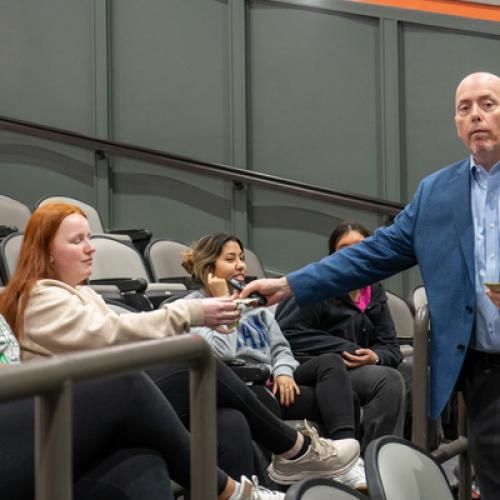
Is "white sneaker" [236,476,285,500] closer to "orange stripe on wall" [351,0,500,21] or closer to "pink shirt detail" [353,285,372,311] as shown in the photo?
"pink shirt detail" [353,285,372,311]

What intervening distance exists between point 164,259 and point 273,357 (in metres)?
1.51

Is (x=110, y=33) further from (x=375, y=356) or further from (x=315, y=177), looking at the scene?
(x=375, y=356)

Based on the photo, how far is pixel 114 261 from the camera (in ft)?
12.8

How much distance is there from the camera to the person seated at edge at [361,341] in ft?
9.93

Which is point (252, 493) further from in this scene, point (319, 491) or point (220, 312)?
point (220, 312)

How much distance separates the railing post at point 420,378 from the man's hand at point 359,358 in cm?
77

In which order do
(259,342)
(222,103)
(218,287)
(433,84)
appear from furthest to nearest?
1. (222,103)
2. (433,84)
3. (259,342)
4. (218,287)

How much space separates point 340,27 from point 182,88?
3.40ft

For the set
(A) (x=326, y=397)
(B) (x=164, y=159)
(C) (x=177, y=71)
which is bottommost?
(A) (x=326, y=397)

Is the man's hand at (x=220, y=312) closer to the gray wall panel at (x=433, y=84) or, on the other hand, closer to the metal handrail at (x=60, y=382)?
the metal handrail at (x=60, y=382)

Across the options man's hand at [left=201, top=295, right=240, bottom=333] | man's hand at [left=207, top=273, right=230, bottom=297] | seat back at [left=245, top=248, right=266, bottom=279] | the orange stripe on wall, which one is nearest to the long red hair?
man's hand at [left=201, top=295, right=240, bottom=333]

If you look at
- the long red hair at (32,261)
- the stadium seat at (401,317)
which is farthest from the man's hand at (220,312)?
the stadium seat at (401,317)

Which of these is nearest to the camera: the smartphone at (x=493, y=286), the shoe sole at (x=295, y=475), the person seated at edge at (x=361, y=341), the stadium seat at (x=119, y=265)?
the smartphone at (x=493, y=286)

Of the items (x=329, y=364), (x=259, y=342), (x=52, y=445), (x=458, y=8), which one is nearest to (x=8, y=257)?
(x=259, y=342)
